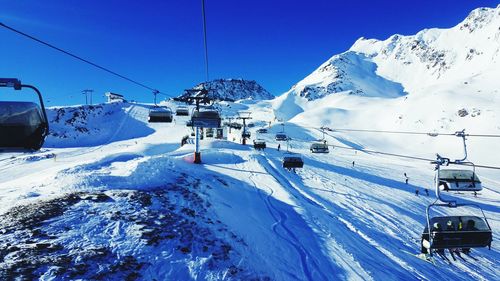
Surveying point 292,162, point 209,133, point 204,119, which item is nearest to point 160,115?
point 204,119

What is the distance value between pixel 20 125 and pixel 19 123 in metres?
0.05

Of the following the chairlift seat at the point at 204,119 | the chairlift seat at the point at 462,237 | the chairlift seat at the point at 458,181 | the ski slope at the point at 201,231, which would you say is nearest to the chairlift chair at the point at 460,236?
the chairlift seat at the point at 462,237

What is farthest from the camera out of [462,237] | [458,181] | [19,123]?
[458,181]

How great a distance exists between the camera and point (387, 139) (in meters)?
112

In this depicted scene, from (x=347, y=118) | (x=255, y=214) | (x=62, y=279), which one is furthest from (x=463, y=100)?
(x=62, y=279)

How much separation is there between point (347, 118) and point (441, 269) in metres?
142

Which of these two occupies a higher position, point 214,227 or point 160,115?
point 160,115

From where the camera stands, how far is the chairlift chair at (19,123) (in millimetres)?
6504

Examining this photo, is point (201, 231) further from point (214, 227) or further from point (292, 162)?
point (292, 162)

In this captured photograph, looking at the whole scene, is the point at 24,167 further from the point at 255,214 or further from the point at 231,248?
the point at 231,248

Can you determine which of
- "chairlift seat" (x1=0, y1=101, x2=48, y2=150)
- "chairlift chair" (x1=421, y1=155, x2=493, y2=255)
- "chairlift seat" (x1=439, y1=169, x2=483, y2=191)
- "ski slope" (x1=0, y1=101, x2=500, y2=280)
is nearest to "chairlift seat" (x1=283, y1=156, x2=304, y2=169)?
"ski slope" (x1=0, y1=101, x2=500, y2=280)

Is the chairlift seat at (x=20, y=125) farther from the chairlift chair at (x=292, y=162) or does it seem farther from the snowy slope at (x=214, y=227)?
the chairlift chair at (x=292, y=162)

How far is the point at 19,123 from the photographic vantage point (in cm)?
665

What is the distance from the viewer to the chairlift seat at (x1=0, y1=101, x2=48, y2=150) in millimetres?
6551
